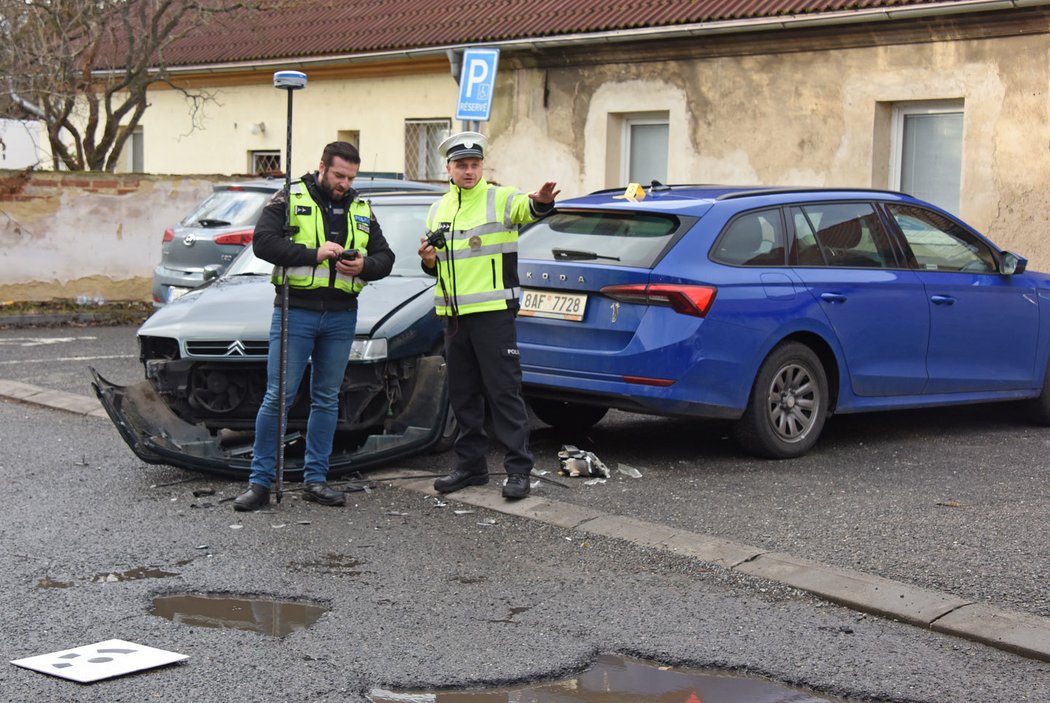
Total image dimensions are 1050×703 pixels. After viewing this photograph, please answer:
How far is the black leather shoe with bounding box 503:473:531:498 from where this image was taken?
751 centimetres

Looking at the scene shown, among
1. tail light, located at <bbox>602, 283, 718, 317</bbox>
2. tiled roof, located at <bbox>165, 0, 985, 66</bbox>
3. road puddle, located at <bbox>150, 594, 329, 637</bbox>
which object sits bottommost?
road puddle, located at <bbox>150, 594, 329, 637</bbox>

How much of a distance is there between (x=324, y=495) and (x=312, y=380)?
0.61 m

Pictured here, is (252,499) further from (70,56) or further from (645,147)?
(70,56)

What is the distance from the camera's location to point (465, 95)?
1412cm

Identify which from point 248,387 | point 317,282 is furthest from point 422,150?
point 317,282

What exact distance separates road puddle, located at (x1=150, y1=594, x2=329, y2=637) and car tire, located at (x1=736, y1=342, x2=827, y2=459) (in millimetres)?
3561

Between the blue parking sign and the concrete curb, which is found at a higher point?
the blue parking sign

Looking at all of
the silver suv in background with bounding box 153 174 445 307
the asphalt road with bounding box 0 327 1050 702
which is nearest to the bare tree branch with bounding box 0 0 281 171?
the silver suv in background with bounding box 153 174 445 307

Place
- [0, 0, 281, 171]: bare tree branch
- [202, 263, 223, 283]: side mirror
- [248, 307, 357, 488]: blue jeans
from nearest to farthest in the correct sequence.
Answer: [248, 307, 357, 488]: blue jeans
[202, 263, 223, 283]: side mirror
[0, 0, 281, 171]: bare tree branch

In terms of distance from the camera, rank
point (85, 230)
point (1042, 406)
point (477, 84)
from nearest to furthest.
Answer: point (1042, 406), point (477, 84), point (85, 230)

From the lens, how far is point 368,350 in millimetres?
8008

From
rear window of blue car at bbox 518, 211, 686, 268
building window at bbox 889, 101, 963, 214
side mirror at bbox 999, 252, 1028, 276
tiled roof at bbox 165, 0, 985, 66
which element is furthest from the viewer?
tiled roof at bbox 165, 0, 985, 66

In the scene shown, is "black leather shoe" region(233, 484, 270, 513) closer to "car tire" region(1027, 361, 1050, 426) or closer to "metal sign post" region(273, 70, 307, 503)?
"metal sign post" region(273, 70, 307, 503)

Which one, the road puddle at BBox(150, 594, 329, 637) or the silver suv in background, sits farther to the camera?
the silver suv in background
